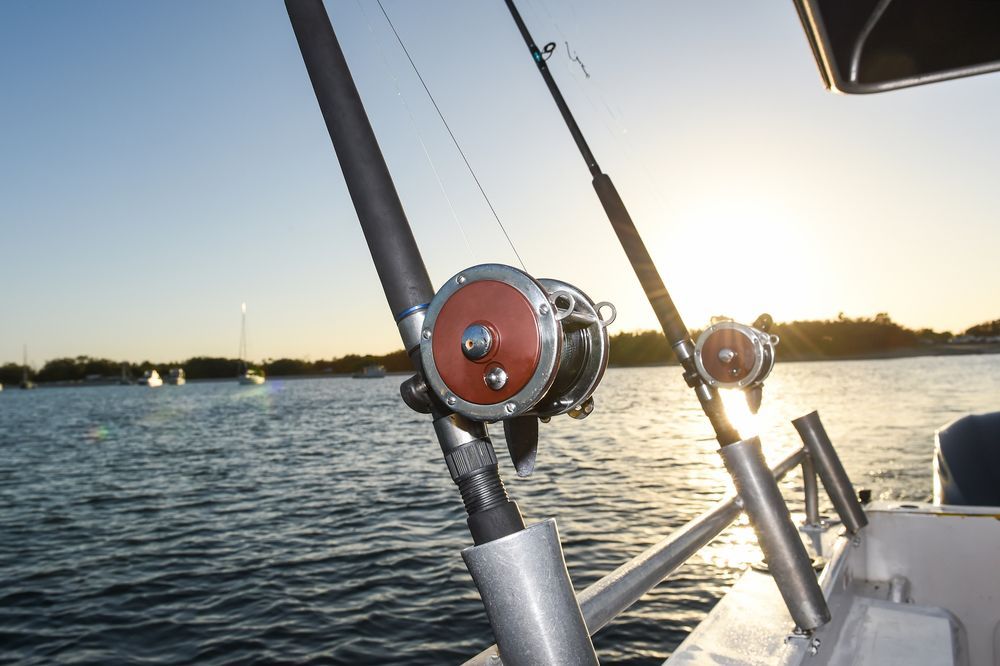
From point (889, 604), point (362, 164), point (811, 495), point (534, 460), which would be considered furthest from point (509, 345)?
point (811, 495)

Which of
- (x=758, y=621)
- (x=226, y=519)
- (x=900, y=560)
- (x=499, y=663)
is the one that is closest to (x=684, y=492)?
(x=226, y=519)

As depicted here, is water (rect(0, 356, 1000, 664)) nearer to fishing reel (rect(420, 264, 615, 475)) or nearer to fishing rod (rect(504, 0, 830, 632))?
fishing rod (rect(504, 0, 830, 632))

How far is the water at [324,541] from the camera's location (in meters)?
6.57

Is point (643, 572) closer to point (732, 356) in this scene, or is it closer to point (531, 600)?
point (531, 600)

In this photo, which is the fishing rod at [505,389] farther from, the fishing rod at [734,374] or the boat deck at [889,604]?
the fishing rod at [734,374]

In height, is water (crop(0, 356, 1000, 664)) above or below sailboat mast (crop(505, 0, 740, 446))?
below

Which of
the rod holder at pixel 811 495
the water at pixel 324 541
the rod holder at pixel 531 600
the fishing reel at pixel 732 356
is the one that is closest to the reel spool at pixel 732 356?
the fishing reel at pixel 732 356

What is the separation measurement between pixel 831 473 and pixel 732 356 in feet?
3.17

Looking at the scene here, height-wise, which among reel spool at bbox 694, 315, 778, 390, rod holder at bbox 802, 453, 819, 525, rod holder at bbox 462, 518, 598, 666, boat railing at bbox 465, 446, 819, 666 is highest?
reel spool at bbox 694, 315, 778, 390

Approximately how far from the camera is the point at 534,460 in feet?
4.06

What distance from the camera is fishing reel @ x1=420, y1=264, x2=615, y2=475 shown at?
0.98 metres

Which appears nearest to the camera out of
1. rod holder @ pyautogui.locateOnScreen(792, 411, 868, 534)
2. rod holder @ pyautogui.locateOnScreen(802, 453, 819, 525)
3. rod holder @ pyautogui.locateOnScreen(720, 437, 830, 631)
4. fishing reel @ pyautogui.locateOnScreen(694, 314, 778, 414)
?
rod holder @ pyautogui.locateOnScreen(720, 437, 830, 631)

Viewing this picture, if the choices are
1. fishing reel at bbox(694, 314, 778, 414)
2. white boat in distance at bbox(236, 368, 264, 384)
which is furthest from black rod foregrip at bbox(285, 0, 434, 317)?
white boat in distance at bbox(236, 368, 264, 384)

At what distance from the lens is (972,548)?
10.0 ft
